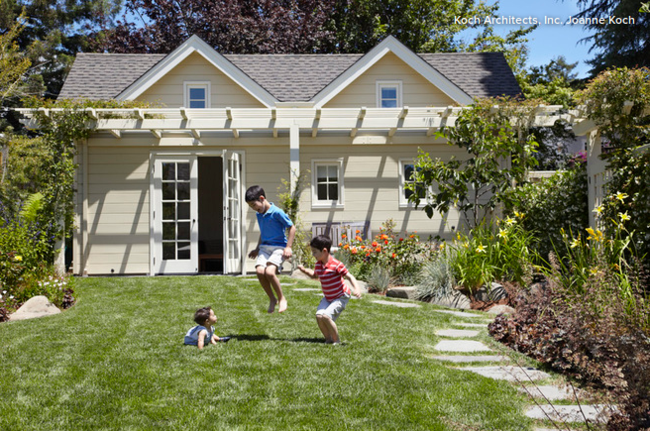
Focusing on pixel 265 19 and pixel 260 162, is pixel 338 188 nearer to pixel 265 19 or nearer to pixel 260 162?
pixel 260 162

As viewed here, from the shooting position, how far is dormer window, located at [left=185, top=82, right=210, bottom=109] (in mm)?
13844

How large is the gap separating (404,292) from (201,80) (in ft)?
24.5

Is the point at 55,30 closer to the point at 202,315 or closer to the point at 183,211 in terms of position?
the point at 183,211

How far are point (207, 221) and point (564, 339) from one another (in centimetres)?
1271

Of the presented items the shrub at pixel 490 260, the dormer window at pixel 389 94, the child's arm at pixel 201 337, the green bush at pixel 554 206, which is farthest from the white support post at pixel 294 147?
the child's arm at pixel 201 337

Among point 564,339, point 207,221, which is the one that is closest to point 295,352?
point 564,339

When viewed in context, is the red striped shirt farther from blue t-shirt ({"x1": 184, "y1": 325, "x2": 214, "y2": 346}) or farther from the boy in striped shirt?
blue t-shirt ({"x1": 184, "y1": 325, "x2": 214, "y2": 346})

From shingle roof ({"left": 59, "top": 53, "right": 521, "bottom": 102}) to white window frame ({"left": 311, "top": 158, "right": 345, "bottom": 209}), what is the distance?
6.36 feet

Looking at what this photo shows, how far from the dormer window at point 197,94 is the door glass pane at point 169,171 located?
214 centimetres

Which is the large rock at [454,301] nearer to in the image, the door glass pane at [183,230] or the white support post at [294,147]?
the white support post at [294,147]

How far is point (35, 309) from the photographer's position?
7414 millimetres

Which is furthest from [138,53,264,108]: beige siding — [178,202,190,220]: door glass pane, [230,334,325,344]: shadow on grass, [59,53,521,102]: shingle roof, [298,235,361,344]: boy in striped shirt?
[298,235,361,344]: boy in striped shirt

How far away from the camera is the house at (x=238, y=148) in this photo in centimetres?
1176

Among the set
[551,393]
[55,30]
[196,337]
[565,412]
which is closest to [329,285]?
[196,337]
